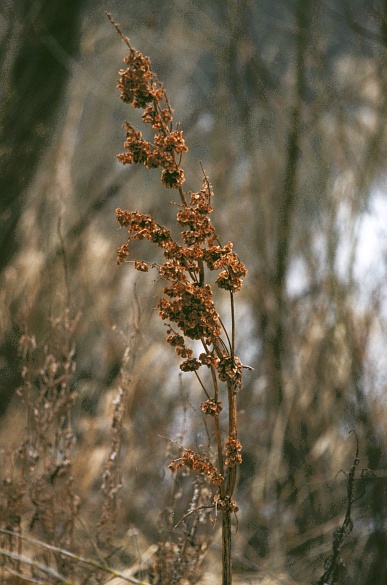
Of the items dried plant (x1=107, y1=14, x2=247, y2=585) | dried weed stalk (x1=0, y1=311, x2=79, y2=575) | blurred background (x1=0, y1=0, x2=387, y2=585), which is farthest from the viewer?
blurred background (x1=0, y1=0, x2=387, y2=585)

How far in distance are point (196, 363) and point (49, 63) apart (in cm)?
227

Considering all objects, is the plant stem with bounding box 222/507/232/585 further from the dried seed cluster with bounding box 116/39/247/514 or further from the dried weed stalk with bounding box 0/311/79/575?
the dried weed stalk with bounding box 0/311/79/575

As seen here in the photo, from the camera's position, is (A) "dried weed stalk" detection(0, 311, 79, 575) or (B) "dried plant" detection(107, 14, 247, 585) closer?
(B) "dried plant" detection(107, 14, 247, 585)

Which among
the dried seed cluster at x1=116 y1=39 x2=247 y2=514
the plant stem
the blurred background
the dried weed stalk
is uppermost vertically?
the blurred background

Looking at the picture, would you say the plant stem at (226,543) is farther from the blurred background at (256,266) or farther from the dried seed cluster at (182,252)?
the blurred background at (256,266)

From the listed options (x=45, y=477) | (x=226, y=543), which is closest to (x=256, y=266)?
(x=45, y=477)

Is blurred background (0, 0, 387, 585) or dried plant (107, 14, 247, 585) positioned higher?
blurred background (0, 0, 387, 585)

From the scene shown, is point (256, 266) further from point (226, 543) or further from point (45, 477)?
point (226, 543)

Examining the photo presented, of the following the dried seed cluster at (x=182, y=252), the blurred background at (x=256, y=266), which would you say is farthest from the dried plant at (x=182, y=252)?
the blurred background at (x=256, y=266)

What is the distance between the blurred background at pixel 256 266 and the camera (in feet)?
7.21

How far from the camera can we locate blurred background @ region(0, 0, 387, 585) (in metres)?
2.20

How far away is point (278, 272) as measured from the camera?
92.2 inches

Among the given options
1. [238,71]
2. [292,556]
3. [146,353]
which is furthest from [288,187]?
[292,556]

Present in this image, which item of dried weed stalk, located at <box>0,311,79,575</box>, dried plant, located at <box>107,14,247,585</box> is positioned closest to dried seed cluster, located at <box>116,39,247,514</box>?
dried plant, located at <box>107,14,247,585</box>
